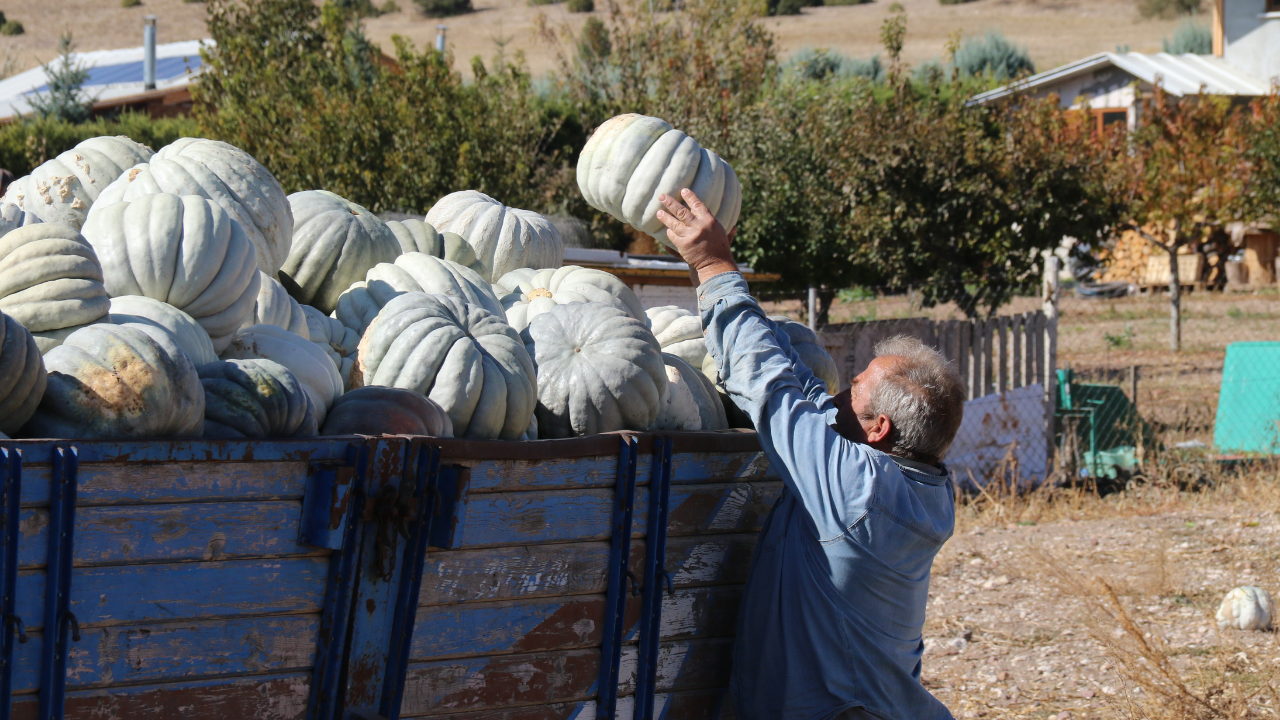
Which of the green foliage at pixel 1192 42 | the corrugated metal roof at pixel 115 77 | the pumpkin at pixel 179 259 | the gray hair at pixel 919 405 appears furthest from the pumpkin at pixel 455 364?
the green foliage at pixel 1192 42

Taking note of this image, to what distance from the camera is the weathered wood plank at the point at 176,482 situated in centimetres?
195

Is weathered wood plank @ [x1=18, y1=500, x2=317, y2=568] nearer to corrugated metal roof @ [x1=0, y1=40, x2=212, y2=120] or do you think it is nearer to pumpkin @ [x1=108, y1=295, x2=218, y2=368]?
pumpkin @ [x1=108, y1=295, x2=218, y2=368]

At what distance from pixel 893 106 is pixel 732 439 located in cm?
1187

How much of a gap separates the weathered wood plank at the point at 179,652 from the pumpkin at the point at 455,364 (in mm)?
871

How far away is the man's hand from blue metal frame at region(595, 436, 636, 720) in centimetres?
60

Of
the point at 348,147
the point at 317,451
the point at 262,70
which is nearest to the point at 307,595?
the point at 317,451

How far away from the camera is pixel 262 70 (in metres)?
16.6

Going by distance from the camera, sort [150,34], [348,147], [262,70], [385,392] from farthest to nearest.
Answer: [150,34]
[262,70]
[348,147]
[385,392]

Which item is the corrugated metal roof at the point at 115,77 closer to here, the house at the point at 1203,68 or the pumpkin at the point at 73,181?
the pumpkin at the point at 73,181

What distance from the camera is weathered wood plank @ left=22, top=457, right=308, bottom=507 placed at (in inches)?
76.9

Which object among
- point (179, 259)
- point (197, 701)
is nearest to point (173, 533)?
point (197, 701)

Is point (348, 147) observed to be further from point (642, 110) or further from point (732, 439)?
point (732, 439)

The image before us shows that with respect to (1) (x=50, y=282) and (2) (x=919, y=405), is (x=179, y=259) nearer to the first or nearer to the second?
(1) (x=50, y=282)

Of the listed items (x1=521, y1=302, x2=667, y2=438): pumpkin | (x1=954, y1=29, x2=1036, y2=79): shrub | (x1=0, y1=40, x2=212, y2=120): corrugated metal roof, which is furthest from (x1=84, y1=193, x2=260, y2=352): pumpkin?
(x1=954, y1=29, x2=1036, y2=79): shrub
